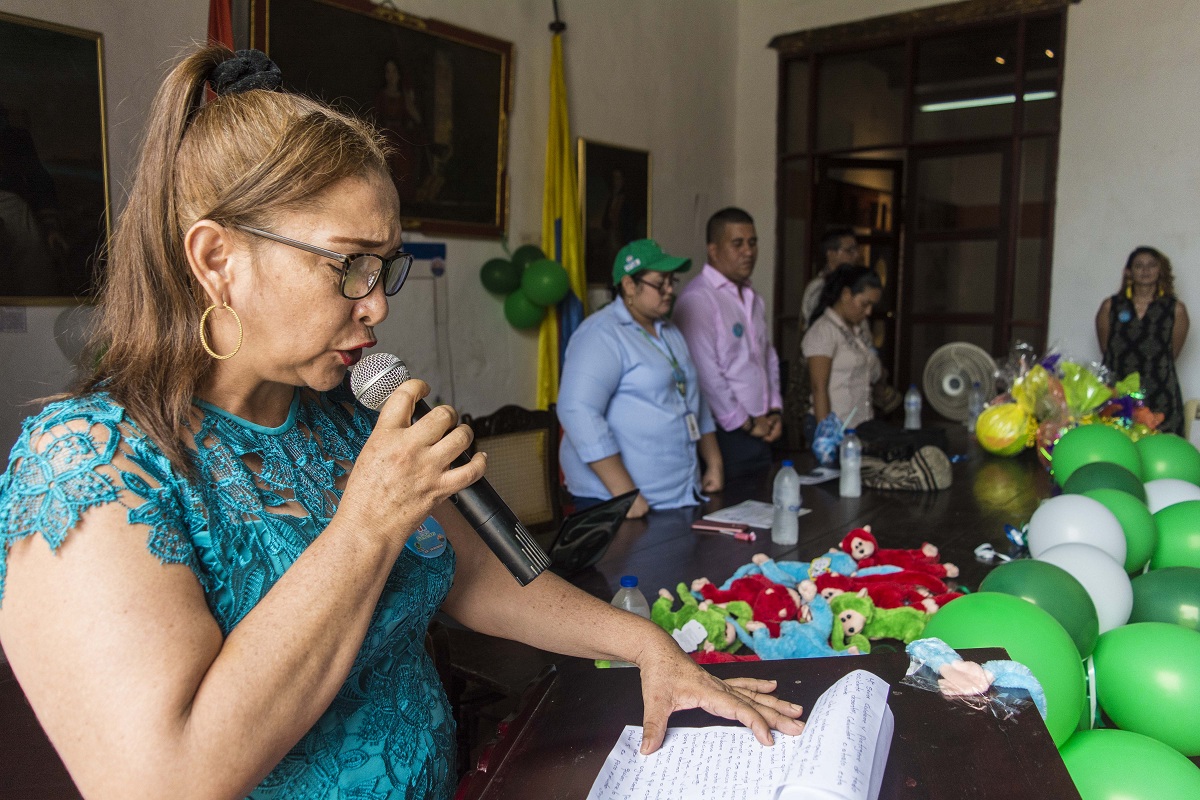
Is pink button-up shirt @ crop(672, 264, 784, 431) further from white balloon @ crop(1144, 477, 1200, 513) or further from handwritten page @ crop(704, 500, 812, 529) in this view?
white balloon @ crop(1144, 477, 1200, 513)

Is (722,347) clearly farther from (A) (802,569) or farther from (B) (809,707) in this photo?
(B) (809,707)

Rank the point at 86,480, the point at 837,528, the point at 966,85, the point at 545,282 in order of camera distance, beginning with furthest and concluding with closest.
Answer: the point at 966,85
the point at 545,282
the point at 837,528
the point at 86,480

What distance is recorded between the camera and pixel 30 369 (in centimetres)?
310

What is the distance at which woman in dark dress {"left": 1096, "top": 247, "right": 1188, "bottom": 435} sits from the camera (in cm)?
550

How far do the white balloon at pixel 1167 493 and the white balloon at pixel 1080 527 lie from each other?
525 millimetres

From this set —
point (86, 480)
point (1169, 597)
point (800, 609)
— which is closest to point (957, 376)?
point (1169, 597)

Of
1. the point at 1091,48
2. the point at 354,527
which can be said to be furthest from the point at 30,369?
the point at 1091,48

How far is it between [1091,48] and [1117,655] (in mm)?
5701

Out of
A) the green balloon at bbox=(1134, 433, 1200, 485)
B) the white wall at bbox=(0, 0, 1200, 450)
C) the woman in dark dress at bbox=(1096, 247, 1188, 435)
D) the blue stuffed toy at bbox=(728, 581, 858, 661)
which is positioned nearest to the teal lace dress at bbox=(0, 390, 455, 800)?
the blue stuffed toy at bbox=(728, 581, 858, 661)

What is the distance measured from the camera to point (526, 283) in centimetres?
494

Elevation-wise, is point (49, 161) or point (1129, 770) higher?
point (49, 161)

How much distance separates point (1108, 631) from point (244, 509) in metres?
1.51

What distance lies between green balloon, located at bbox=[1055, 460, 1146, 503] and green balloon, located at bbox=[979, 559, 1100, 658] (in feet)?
2.67

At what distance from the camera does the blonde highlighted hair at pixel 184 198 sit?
88 centimetres
